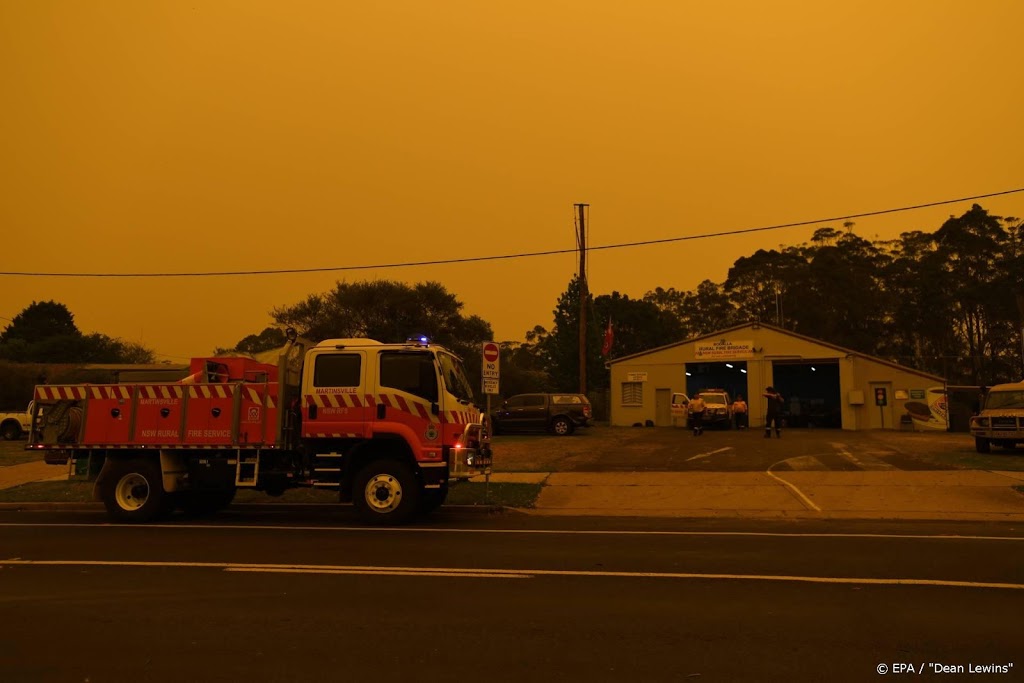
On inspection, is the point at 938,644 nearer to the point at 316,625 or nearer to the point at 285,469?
the point at 316,625

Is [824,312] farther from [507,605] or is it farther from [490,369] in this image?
[507,605]

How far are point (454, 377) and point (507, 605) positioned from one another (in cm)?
564

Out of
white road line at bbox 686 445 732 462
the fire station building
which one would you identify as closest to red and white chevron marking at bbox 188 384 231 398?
white road line at bbox 686 445 732 462

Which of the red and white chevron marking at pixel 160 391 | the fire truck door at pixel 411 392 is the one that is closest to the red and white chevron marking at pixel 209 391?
the red and white chevron marking at pixel 160 391

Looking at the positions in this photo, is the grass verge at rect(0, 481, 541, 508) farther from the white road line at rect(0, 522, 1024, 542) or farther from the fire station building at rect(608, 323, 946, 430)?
the fire station building at rect(608, 323, 946, 430)

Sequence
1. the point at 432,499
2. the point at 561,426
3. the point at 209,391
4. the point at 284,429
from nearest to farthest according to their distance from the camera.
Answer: the point at 284,429
the point at 209,391
the point at 432,499
the point at 561,426

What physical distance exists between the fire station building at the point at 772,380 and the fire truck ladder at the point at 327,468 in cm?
2995

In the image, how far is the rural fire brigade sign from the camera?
44.9 feet

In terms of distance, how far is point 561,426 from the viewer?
31.1 meters

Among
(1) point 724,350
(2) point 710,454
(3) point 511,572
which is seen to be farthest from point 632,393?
(3) point 511,572

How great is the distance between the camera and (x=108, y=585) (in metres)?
7.27

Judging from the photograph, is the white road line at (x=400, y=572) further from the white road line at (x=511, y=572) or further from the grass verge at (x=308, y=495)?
the grass verge at (x=308, y=495)

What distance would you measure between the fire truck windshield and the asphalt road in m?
2.17

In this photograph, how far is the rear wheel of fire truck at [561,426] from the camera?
3103 cm
